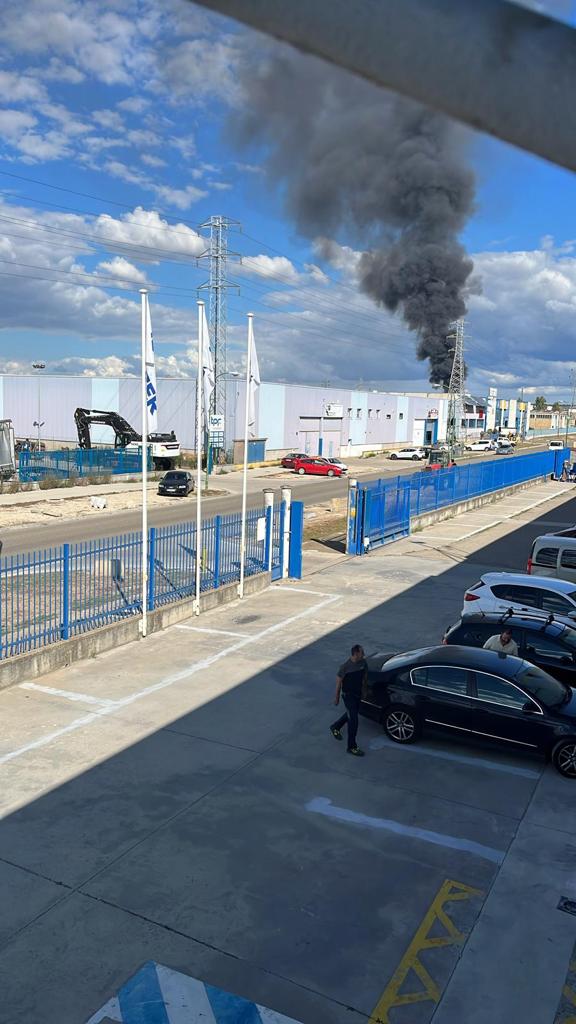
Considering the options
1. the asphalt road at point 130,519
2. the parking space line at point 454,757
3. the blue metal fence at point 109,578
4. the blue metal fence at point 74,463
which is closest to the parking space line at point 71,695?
the blue metal fence at point 109,578

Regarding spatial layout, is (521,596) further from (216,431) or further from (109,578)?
(216,431)

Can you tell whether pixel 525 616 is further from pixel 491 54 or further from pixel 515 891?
pixel 491 54

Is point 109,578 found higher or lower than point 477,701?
lower

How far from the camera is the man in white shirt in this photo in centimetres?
1077

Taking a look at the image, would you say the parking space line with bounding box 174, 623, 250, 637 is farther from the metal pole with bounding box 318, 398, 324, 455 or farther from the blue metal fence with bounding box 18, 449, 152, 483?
the metal pole with bounding box 318, 398, 324, 455

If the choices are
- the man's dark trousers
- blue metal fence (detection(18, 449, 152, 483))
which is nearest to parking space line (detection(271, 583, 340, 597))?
the man's dark trousers

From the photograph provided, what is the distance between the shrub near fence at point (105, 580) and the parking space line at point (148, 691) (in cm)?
191

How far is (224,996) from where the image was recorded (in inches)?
210

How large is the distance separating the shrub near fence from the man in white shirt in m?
6.37

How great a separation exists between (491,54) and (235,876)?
6572 millimetres

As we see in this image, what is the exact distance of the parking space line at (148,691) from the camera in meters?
9.16

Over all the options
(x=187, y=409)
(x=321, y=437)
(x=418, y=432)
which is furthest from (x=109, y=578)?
(x=418, y=432)

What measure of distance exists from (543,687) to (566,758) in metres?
0.85

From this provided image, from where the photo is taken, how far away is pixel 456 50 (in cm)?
161
